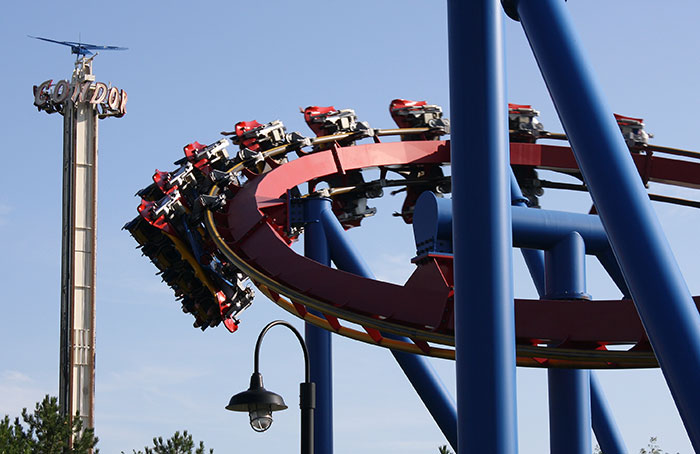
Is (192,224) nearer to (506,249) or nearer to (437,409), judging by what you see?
(437,409)

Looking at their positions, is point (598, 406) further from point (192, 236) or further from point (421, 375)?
point (192, 236)

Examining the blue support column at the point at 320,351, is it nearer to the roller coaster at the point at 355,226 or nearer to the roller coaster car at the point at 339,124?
the roller coaster at the point at 355,226

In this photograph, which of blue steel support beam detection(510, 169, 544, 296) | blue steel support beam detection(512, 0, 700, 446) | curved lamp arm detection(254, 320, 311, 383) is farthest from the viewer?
blue steel support beam detection(510, 169, 544, 296)

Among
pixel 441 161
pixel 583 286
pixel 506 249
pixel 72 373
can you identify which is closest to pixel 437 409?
pixel 583 286

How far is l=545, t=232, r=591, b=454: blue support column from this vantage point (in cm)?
1288

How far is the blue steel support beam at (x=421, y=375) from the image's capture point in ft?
46.8

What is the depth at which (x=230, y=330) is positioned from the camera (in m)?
20.4

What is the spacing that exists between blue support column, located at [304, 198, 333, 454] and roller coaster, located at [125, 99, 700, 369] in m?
0.29

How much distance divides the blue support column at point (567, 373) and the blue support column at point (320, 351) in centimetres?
320

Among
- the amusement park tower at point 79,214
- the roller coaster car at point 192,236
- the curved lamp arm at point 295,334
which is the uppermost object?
the amusement park tower at point 79,214

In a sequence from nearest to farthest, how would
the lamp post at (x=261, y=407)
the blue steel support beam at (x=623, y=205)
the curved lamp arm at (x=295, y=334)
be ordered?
the blue steel support beam at (x=623, y=205), the lamp post at (x=261, y=407), the curved lamp arm at (x=295, y=334)

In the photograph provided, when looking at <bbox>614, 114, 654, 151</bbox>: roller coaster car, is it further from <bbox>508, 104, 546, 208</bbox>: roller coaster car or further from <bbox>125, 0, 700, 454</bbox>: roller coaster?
<bbox>508, 104, 546, 208</bbox>: roller coaster car

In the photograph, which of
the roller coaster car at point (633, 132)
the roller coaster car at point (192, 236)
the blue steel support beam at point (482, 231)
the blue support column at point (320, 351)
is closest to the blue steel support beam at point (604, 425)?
the blue support column at point (320, 351)

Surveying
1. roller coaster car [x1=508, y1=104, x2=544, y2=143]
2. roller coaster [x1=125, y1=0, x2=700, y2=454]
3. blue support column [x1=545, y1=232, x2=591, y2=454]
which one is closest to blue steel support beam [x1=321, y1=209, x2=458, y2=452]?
roller coaster [x1=125, y1=0, x2=700, y2=454]
